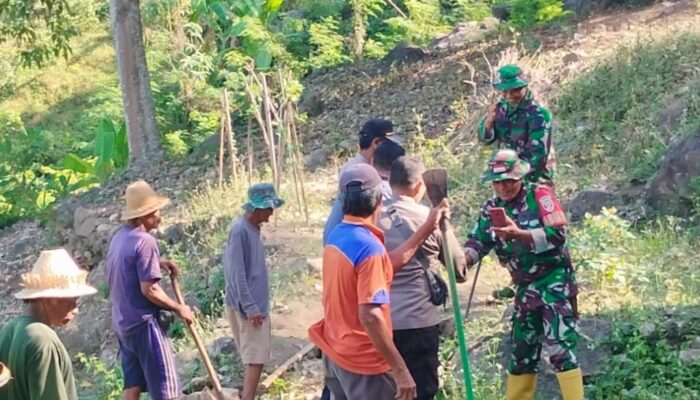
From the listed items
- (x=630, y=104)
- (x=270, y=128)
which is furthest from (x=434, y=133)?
(x=270, y=128)

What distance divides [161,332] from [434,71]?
33.5ft

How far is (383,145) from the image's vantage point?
545 centimetres

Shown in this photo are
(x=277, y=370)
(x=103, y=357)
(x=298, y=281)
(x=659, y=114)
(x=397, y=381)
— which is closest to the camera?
(x=397, y=381)

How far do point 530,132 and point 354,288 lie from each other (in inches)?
107

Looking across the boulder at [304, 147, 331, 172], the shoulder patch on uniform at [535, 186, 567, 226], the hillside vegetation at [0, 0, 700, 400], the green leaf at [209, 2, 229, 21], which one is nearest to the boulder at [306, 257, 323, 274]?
the hillside vegetation at [0, 0, 700, 400]

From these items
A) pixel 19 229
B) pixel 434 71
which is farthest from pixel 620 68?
pixel 19 229

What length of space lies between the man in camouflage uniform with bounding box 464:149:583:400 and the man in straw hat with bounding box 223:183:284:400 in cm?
147

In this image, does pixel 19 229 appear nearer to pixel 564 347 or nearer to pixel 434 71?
pixel 434 71

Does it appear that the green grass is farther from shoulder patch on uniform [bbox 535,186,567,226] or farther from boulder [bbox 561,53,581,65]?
shoulder patch on uniform [bbox 535,186,567,226]

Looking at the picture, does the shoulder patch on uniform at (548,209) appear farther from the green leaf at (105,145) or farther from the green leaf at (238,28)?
the green leaf at (105,145)

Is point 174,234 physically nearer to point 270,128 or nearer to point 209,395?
point 270,128

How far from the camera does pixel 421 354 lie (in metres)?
4.75

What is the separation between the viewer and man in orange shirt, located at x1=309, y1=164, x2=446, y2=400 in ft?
13.3

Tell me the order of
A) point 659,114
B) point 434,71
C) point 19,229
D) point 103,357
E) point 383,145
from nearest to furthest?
point 383,145 → point 103,357 → point 659,114 → point 434,71 → point 19,229
